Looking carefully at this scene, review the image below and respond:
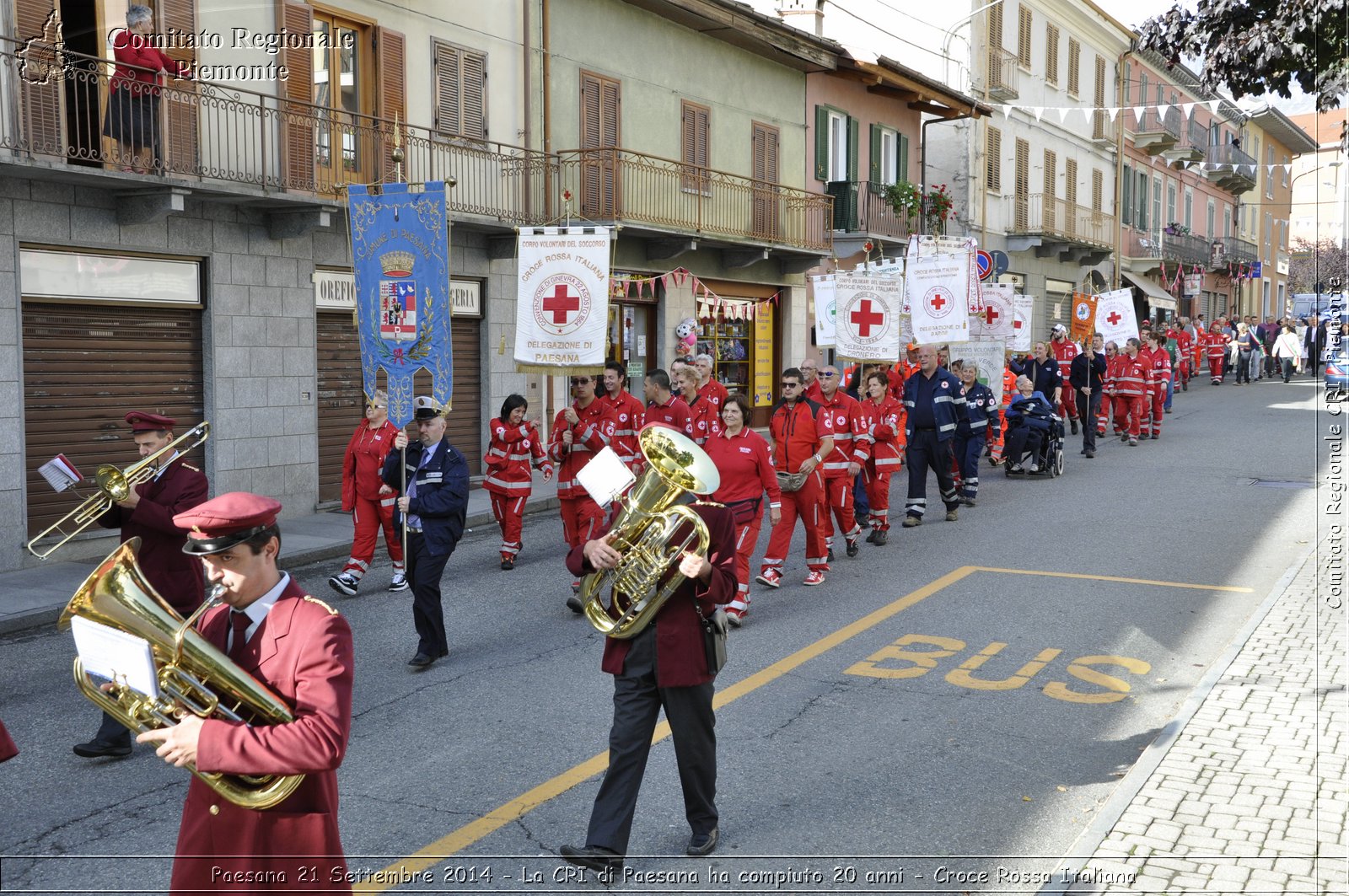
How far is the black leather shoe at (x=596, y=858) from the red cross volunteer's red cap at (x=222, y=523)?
232cm

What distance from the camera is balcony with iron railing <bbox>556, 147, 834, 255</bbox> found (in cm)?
1995

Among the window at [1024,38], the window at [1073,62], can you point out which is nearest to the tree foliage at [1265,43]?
the window at [1024,38]

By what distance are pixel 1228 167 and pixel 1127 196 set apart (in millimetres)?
12007

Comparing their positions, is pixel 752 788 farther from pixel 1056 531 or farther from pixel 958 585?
pixel 1056 531

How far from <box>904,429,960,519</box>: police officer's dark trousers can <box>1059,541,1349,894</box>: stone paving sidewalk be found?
6.30 m

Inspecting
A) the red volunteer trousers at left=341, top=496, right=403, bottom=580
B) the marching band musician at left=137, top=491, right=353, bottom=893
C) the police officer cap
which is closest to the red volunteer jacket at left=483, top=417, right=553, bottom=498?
the red volunteer trousers at left=341, top=496, right=403, bottom=580

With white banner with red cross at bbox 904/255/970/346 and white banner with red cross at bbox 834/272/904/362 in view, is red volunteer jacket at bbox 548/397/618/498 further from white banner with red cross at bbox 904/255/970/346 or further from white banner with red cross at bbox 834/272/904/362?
white banner with red cross at bbox 904/255/970/346

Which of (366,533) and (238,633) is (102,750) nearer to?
(238,633)

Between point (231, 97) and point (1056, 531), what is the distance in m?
10.7

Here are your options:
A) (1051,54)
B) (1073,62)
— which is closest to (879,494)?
(1051,54)

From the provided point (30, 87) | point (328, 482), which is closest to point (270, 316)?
point (328, 482)

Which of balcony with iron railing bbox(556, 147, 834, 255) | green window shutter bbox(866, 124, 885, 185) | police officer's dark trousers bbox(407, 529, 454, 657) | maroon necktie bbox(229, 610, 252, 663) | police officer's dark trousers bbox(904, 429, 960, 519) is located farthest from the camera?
green window shutter bbox(866, 124, 885, 185)

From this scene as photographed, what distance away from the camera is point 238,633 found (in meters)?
3.29

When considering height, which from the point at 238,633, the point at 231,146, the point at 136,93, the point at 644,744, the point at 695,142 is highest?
the point at 695,142
